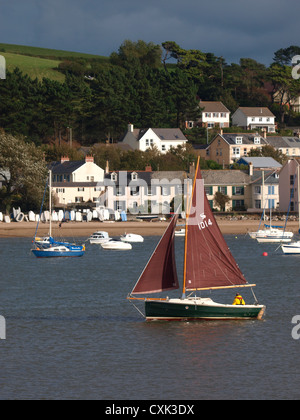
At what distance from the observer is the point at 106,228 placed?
109m

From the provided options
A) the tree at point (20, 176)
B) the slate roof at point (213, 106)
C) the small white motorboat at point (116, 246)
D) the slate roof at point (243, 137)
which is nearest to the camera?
the small white motorboat at point (116, 246)

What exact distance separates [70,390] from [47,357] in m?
5.47

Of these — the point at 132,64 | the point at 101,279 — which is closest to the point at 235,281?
the point at 101,279

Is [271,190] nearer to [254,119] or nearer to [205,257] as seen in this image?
[254,119]

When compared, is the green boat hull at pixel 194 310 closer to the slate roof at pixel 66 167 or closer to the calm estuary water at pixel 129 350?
the calm estuary water at pixel 129 350

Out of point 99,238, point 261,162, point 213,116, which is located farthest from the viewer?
point 213,116

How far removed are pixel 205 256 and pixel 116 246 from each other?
2059 inches

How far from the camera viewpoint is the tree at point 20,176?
115 m

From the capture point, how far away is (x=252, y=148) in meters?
157

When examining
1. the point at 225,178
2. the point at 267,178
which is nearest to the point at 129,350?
the point at 225,178

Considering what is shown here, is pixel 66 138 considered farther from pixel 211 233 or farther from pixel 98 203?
pixel 211 233

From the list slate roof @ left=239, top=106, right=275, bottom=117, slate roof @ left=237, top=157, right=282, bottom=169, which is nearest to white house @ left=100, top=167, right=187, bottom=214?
slate roof @ left=237, top=157, right=282, bottom=169

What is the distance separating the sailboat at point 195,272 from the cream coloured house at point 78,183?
3123 inches

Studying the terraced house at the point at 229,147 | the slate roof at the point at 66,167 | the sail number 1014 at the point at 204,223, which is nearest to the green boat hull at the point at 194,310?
the sail number 1014 at the point at 204,223
